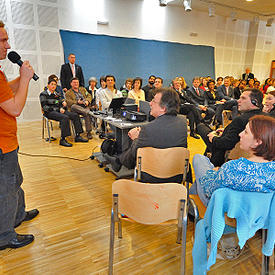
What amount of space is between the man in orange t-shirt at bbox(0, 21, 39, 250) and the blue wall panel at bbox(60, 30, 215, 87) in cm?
531

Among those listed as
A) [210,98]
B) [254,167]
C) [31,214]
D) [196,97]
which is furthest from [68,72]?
[254,167]

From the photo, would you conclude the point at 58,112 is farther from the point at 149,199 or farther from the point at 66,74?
the point at 149,199

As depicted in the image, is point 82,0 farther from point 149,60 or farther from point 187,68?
point 187,68

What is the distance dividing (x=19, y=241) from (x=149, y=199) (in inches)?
50.3

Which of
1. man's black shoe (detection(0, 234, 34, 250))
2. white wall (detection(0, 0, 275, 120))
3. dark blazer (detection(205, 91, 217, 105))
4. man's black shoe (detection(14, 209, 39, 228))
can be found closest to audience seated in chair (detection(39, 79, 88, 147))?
white wall (detection(0, 0, 275, 120))

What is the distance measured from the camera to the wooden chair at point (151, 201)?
1230mm

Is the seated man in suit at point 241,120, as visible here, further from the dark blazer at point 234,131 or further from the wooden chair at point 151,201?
the wooden chair at point 151,201

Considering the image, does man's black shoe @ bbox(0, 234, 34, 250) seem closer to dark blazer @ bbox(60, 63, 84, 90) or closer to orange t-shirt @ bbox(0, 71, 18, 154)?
orange t-shirt @ bbox(0, 71, 18, 154)

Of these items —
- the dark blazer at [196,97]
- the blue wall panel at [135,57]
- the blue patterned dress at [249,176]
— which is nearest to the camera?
the blue patterned dress at [249,176]

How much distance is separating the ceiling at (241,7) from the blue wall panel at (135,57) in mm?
1354

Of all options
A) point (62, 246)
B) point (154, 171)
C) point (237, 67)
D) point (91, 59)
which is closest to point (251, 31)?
point (237, 67)

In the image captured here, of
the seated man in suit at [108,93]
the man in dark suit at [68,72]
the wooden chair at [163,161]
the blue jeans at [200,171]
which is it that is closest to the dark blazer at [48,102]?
the seated man in suit at [108,93]

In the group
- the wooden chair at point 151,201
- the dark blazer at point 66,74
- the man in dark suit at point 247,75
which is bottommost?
the wooden chair at point 151,201

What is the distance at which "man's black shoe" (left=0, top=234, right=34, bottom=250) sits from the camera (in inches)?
69.7
